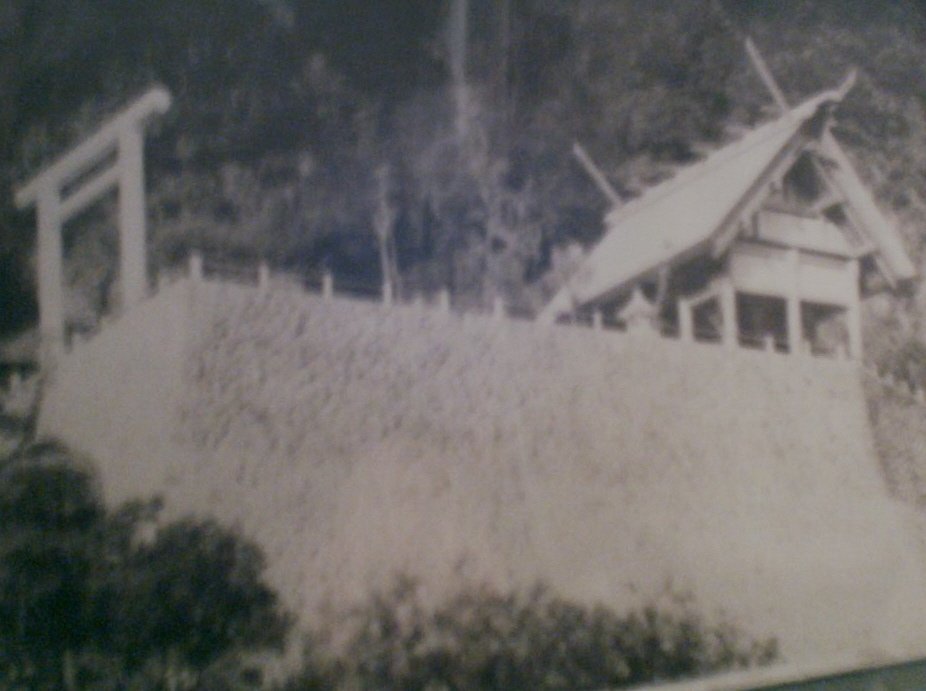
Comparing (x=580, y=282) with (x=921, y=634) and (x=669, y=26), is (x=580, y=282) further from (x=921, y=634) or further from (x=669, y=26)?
(x=921, y=634)

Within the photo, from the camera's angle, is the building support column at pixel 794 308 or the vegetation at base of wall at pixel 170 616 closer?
the vegetation at base of wall at pixel 170 616

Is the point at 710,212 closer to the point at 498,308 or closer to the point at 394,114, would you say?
the point at 498,308

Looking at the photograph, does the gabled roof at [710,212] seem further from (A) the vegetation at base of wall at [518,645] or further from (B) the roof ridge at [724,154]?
(A) the vegetation at base of wall at [518,645]

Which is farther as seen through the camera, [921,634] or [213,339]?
[921,634]

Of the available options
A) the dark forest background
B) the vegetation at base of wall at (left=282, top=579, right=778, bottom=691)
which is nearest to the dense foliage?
the dark forest background

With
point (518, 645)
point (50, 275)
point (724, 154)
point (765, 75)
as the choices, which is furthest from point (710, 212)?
point (50, 275)

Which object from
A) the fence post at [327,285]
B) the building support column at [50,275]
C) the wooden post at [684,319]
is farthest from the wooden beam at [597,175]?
the building support column at [50,275]

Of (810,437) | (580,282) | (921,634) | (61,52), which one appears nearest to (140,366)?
(61,52)
